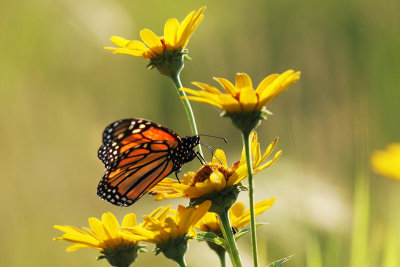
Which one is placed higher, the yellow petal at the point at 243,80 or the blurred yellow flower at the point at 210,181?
the yellow petal at the point at 243,80

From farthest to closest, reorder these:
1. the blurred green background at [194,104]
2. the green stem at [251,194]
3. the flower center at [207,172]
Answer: the blurred green background at [194,104], the flower center at [207,172], the green stem at [251,194]

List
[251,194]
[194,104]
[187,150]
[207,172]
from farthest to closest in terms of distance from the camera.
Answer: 1. [194,104]
2. [187,150]
3. [207,172]
4. [251,194]

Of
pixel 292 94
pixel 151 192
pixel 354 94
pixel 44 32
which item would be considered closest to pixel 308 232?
pixel 151 192

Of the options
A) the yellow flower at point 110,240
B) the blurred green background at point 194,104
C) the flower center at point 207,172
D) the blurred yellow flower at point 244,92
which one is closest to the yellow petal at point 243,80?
the blurred yellow flower at point 244,92

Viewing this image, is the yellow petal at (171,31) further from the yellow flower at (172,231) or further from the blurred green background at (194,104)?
the blurred green background at (194,104)

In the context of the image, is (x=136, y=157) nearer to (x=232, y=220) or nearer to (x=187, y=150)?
(x=187, y=150)

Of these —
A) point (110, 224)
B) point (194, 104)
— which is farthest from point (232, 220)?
point (194, 104)

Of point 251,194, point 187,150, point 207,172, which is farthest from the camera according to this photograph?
point 187,150

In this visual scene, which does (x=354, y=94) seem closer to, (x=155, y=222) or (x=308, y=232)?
(x=308, y=232)
